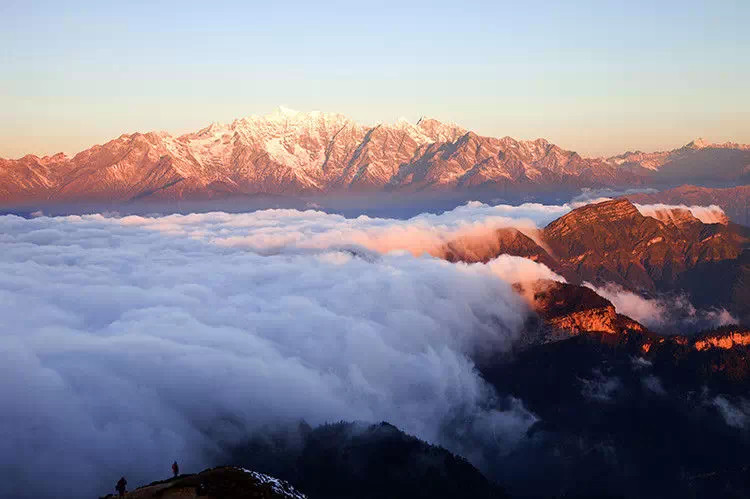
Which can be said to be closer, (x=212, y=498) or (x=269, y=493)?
(x=212, y=498)

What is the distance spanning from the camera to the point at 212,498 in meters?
184

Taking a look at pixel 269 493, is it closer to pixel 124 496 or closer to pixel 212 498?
pixel 212 498

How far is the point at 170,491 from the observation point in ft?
597

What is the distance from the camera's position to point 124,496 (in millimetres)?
177250

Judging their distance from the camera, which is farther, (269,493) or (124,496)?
(269,493)

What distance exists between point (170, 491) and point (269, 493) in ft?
87.5

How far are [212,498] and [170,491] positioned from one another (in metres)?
10.3

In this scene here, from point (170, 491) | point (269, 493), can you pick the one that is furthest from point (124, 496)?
point (269, 493)

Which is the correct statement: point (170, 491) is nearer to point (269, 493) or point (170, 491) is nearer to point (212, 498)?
point (212, 498)

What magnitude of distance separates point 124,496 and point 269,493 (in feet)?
122

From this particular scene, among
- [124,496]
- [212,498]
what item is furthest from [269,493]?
[124,496]

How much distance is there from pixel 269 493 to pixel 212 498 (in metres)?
17.6

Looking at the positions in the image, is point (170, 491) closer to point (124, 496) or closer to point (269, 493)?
point (124, 496)
